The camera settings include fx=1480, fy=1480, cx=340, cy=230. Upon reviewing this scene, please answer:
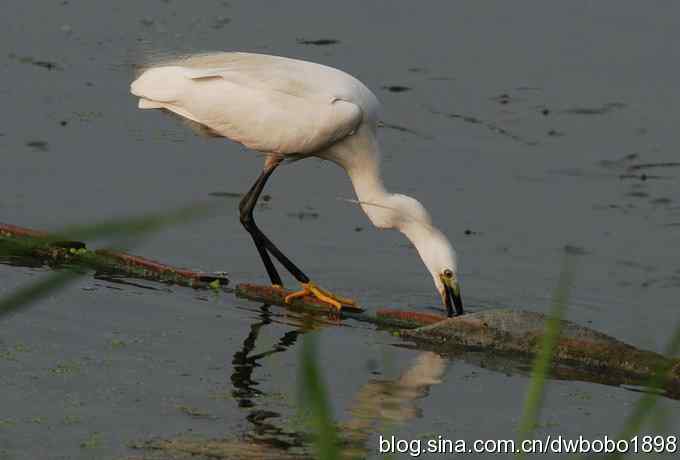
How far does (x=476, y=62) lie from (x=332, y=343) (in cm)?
705

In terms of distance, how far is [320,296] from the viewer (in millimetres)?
8211

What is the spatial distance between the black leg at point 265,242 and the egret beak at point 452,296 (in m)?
0.82

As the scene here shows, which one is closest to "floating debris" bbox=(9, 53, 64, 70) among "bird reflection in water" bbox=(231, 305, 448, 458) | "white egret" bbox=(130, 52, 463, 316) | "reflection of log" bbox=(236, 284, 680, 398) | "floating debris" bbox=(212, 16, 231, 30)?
"floating debris" bbox=(212, 16, 231, 30)

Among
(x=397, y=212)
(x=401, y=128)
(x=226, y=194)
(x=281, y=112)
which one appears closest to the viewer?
(x=397, y=212)

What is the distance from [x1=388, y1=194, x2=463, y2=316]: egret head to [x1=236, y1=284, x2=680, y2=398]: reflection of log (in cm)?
22

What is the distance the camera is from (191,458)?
529 cm

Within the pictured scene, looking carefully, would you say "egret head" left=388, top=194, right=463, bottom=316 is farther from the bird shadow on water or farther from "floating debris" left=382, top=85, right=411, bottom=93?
"floating debris" left=382, top=85, right=411, bottom=93

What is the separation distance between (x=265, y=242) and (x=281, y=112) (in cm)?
78

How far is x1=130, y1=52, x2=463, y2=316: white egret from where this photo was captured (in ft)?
28.4

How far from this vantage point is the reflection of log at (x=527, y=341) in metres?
7.09

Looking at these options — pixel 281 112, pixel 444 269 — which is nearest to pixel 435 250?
pixel 444 269

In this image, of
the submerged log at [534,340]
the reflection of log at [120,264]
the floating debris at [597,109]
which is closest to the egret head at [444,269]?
the submerged log at [534,340]

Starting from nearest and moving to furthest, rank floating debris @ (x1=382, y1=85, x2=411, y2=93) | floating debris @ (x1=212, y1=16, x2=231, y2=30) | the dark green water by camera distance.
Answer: the dark green water
floating debris @ (x1=382, y1=85, x2=411, y2=93)
floating debris @ (x1=212, y1=16, x2=231, y2=30)

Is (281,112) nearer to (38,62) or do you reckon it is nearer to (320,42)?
(38,62)
